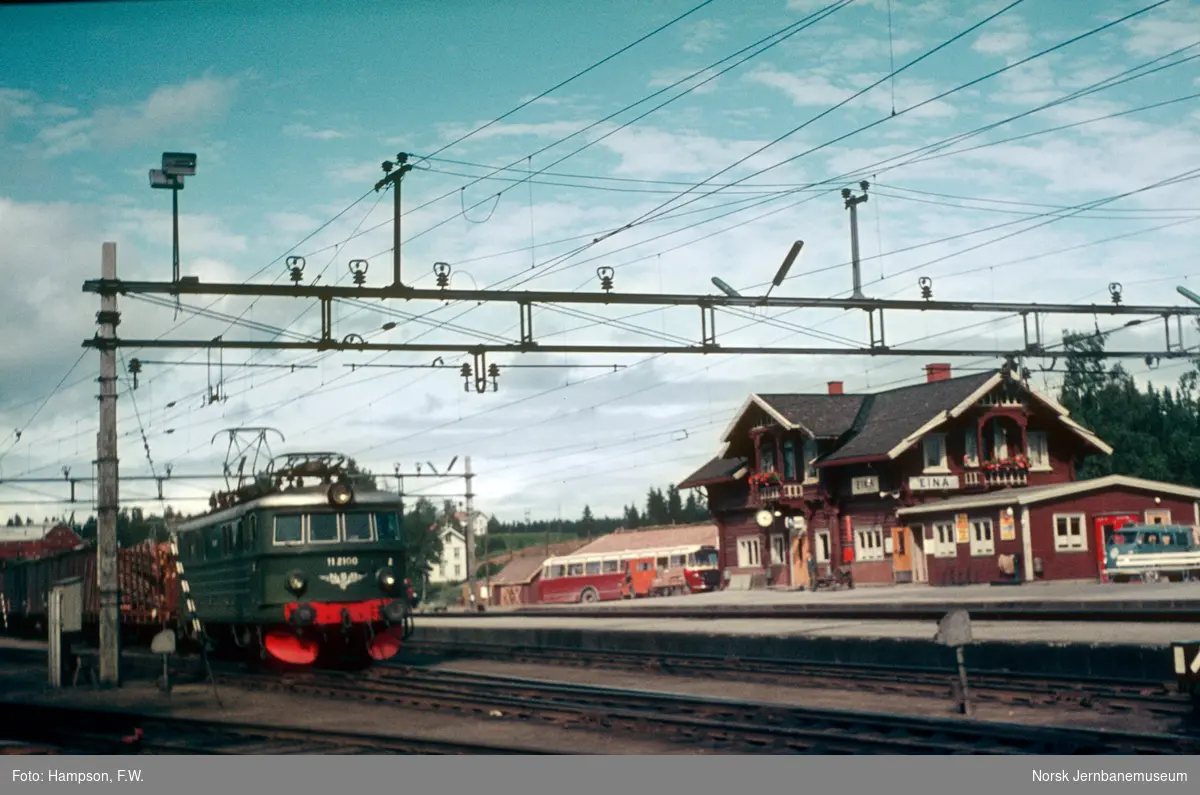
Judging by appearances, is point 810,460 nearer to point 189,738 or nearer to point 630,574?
point 630,574

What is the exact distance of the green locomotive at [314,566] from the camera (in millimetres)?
22453

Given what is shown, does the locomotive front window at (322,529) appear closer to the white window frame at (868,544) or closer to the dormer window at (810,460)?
the white window frame at (868,544)

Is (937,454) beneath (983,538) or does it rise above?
above

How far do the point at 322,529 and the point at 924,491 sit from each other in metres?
28.9

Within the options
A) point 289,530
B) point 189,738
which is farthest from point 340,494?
point 189,738

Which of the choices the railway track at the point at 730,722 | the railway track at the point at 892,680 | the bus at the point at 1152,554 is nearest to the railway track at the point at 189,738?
the railway track at the point at 730,722

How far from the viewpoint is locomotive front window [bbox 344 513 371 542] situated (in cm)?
2308

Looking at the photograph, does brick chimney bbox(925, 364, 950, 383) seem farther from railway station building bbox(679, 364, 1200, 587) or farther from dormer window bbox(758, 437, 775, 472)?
dormer window bbox(758, 437, 775, 472)

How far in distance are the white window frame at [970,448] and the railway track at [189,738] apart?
118 feet

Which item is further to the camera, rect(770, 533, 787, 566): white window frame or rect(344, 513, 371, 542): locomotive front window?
rect(770, 533, 787, 566): white window frame

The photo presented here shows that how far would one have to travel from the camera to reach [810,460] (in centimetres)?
5091

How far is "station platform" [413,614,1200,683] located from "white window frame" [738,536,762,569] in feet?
64.5

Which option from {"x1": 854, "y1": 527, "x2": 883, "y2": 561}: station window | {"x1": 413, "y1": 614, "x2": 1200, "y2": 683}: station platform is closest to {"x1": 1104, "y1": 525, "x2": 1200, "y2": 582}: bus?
{"x1": 854, "y1": 527, "x2": 883, "y2": 561}: station window

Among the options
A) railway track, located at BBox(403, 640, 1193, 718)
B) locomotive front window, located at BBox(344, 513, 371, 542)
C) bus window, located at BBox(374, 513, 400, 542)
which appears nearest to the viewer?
railway track, located at BBox(403, 640, 1193, 718)
